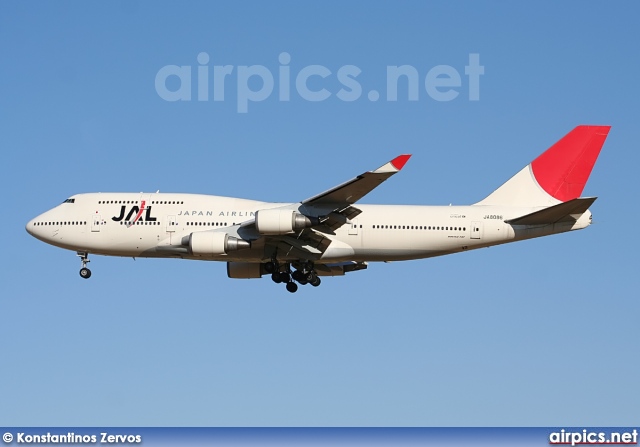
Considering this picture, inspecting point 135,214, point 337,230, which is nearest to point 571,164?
point 337,230

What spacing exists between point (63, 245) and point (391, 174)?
54.5 ft

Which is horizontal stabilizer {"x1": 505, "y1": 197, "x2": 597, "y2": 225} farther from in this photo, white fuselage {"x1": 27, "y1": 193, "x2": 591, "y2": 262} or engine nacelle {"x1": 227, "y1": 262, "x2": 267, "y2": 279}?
engine nacelle {"x1": 227, "y1": 262, "x2": 267, "y2": 279}

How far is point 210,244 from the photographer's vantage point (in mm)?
48031

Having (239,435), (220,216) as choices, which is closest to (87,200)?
(220,216)

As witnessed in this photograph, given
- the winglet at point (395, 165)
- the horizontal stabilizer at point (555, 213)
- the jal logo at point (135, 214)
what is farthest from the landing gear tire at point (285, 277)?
the horizontal stabilizer at point (555, 213)

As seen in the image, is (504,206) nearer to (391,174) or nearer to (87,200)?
(391,174)

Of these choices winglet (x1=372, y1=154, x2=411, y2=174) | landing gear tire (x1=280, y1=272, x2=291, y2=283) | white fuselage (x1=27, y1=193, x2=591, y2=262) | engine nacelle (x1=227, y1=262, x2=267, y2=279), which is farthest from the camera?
engine nacelle (x1=227, y1=262, x2=267, y2=279)

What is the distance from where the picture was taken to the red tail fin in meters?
52.7

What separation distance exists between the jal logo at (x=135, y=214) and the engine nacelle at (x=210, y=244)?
8.96 ft

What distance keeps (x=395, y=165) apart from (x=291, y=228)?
18.9 feet

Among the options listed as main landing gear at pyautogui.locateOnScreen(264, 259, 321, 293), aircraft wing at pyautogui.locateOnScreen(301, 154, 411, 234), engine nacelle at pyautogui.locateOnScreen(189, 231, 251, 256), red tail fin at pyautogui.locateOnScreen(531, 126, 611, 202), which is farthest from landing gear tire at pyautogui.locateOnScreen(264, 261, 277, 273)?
red tail fin at pyautogui.locateOnScreen(531, 126, 611, 202)

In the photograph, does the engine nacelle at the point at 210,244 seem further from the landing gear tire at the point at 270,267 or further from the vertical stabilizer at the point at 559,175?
the vertical stabilizer at the point at 559,175

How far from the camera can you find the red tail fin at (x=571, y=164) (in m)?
52.7

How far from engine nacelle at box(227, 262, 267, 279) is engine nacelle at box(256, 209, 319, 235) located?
5982 mm
